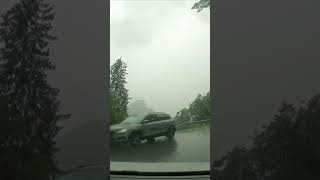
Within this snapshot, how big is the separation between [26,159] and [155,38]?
2.64 metres

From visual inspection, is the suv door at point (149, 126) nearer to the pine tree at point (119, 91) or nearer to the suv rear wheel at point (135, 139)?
the suv rear wheel at point (135, 139)

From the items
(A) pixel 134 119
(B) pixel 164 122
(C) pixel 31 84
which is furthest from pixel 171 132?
(C) pixel 31 84

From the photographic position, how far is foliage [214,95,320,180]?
3463mm

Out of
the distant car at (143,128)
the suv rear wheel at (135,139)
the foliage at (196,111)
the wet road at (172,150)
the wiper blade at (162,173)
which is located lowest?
the wiper blade at (162,173)

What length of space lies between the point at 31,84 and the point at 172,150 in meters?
2.50

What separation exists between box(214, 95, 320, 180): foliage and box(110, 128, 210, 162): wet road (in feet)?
6.25

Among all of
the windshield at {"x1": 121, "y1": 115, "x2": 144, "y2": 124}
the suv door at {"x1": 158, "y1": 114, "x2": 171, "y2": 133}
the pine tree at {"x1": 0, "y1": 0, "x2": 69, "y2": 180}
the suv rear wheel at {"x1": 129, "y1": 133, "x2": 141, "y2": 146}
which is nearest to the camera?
the pine tree at {"x1": 0, "y1": 0, "x2": 69, "y2": 180}

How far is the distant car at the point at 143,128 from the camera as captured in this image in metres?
5.24

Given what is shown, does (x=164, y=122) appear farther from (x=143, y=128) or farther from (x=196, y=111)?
(x=196, y=111)

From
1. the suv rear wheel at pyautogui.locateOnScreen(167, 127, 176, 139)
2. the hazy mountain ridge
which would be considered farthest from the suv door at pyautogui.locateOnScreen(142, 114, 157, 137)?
the suv rear wheel at pyautogui.locateOnScreen(167, 127, 176, 139)

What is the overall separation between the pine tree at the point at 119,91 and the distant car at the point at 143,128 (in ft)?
0.49

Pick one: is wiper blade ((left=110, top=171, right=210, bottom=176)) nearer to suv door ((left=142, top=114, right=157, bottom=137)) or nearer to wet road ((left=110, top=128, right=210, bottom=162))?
wet road ((left=110, top=128, right=210, bottom=162))

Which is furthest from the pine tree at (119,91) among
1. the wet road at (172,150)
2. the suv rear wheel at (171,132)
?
the suv rear wheel at (171,132)

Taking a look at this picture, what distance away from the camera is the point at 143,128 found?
5.34 meters
